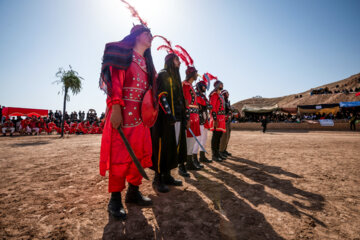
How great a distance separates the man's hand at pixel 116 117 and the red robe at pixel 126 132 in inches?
2.4

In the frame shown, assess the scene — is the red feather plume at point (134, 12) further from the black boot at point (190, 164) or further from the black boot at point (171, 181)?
the black boot at point (190, 164)

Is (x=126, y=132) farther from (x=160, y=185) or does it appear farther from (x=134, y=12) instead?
(x=134, y=12)

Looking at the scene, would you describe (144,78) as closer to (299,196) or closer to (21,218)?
(21,218)

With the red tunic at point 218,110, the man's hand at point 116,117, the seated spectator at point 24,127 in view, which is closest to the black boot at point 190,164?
the red tunic at point 218,110

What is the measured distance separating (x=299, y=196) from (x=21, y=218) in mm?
3291

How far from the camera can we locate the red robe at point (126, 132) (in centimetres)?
178

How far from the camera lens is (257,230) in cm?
155

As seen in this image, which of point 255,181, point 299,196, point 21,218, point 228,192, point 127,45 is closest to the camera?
point 21,218

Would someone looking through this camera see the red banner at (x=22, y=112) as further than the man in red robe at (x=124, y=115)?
Yes

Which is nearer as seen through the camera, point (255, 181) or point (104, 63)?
point (104, 63)

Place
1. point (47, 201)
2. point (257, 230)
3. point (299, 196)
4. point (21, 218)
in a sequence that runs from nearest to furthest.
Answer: point (257, 230), point (21, 218), point (47, 201), point (299, 196)

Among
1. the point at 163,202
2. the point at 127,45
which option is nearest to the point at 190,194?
the point at 163,202

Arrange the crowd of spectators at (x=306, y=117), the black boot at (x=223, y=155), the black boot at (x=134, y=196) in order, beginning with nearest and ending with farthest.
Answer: the black boot at (x=134, y=196) → the black boot at (x=223, y=155) → the crowd of spectators at (x=306, y=117)

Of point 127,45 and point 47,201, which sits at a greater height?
point 127,45
